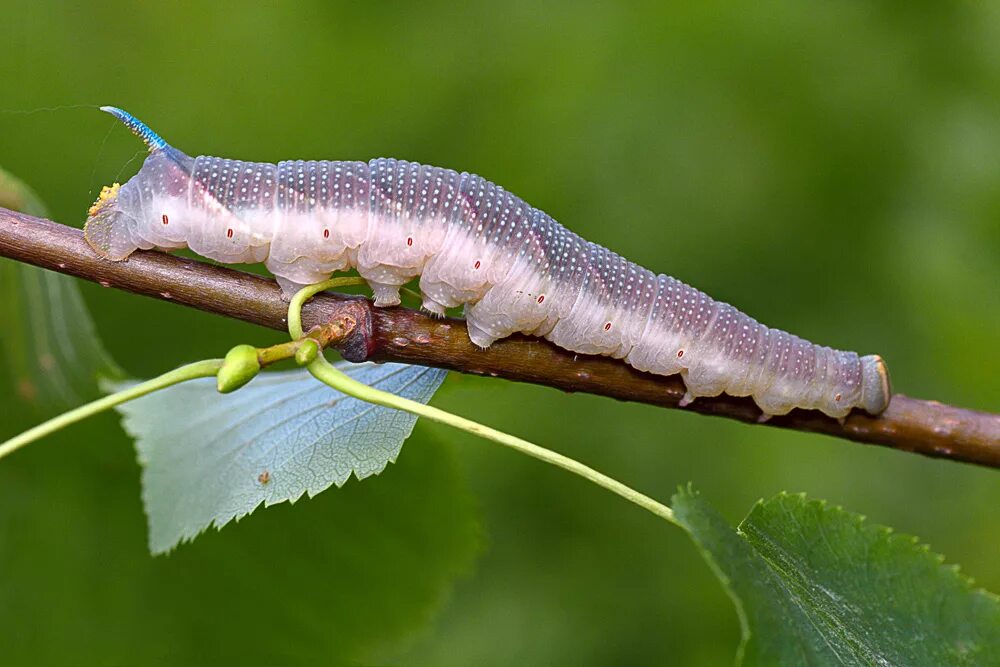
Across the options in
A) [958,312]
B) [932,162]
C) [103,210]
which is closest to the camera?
[103,210]

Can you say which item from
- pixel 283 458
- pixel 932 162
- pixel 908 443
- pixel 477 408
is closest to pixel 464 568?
pixel 283 458

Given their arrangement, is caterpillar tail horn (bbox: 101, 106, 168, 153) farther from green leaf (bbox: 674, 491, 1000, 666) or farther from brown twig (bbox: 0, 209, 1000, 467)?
green leaf (bbox: 674, 491, 1000, 666)

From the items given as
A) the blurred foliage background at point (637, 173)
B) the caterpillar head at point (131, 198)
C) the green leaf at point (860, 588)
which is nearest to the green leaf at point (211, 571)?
the caterpillar head at point (131, 198)

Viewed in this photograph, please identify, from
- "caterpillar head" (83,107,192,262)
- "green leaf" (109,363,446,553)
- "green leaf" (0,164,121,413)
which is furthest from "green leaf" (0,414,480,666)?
"caterpillar head" (83,107,192,262)

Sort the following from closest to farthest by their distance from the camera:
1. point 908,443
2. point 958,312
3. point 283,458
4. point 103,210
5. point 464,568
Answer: point 103,210 → point 283,458 → point 908,443 → point 464,568 → point 958,312

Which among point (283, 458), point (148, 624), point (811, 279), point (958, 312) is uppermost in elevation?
point (958, 312)

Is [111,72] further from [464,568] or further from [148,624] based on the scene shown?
[464,568]
